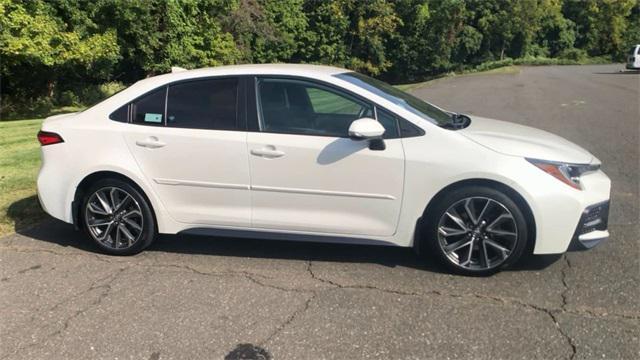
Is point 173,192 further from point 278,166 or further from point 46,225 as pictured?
point 46,225

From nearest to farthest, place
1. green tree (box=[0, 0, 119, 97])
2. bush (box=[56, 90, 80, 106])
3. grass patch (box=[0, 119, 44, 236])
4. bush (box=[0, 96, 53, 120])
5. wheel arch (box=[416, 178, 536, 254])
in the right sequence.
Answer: wheel arch (box=[416, 178, 536, 254])
grass patch (box=[0, 119, 44, 236])
green tree (box=[0, 0, 119, 97])
bush (box=[0, 96, 53, 120])
bush (box=[56, 90, 80, 106])

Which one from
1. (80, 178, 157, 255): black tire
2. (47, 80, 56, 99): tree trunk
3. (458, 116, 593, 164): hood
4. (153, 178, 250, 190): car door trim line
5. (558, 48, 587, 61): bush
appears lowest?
(47, 80, 56, 99): tree trunk

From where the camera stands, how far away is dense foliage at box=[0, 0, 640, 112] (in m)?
17.4

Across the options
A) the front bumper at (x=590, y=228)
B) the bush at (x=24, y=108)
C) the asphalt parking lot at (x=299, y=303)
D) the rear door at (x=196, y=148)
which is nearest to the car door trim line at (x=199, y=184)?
the rear door at (x=196, y=148)

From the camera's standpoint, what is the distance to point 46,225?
5.59m

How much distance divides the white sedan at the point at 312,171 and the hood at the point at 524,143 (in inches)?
0.6

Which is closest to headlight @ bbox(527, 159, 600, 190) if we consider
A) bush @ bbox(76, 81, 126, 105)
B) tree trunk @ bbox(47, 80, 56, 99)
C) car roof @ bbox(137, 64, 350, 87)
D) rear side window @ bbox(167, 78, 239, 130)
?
car roof @ bbox(137, 64, 350, 87)

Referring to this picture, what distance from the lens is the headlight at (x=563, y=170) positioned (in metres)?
4.01

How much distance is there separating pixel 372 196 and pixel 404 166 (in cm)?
33

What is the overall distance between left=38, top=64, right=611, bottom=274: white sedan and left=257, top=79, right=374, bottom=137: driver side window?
0.4 inches

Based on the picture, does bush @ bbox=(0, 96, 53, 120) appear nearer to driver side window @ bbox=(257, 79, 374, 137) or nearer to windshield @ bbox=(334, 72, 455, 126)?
driver side window @ bbox=(257, 79, 374, 137)

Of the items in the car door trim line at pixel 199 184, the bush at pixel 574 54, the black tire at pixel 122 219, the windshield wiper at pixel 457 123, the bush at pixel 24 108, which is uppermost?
the windshield wiper at pixel 457 123

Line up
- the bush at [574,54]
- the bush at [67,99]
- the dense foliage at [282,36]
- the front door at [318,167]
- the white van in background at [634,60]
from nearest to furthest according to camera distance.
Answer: the front door at [318,167], the dense foliage at [282,36], the bush at [67,99], the white van in background at [634,60], the bush at [574,54]

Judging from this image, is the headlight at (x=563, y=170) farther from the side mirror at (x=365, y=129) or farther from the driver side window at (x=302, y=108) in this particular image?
the driver side window at (x=302, y=108)
